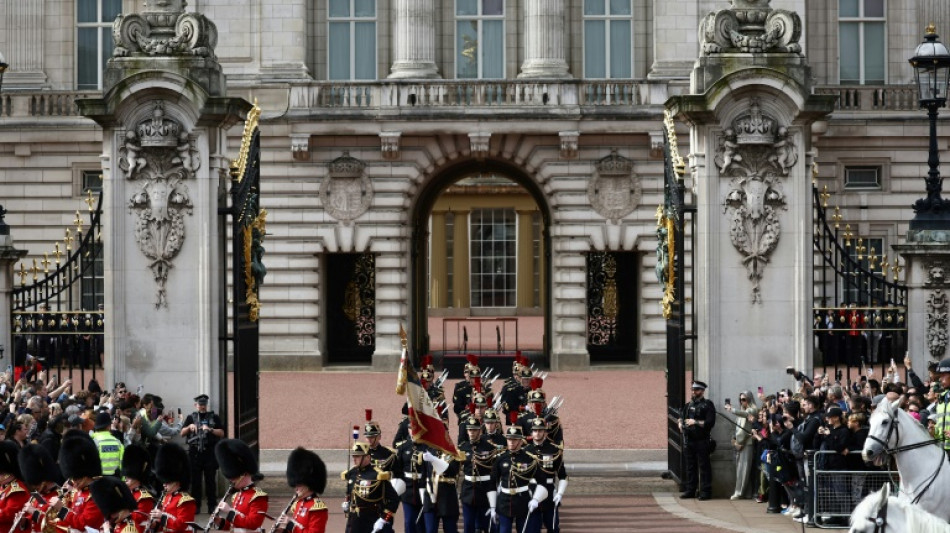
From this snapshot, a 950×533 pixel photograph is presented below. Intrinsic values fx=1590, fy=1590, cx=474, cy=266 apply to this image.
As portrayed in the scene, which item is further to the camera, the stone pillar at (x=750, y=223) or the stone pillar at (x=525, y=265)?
the stone pillar at (x=525, y=265)

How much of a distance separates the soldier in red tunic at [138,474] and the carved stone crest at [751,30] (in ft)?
26.8

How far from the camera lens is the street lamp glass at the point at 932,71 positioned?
19.0 meters

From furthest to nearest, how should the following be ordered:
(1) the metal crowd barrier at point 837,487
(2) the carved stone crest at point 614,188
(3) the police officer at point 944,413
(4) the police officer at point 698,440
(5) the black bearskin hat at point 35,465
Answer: (2) the carved stone crest at point 614,188
(4) the police officer at point 698,440
(1) the metal crowd barrier at point 837,487
(3) the police officer at point 944,413
(5) the black bearskin hat at point 35,465

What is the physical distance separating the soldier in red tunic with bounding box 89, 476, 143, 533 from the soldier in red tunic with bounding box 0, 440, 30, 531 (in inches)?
61.2

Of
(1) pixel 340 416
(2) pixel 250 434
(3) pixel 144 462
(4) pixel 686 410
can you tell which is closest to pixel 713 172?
(4) pixel 686 410

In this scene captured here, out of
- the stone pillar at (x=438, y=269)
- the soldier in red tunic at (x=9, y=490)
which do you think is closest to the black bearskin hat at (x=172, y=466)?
the soldier in red tunic at (x=9, y=490)

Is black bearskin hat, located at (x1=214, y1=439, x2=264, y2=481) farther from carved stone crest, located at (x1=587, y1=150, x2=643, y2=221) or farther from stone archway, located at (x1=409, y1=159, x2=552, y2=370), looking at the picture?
carved stone crest, located at (x1=587, y1=150, x2=643, y2=221)

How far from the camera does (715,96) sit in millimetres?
16797

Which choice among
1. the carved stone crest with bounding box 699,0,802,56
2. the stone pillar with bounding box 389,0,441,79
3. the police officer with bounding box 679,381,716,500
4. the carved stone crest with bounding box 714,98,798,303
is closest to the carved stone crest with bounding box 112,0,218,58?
the carved stone crest with bounding box 699,0,802,56

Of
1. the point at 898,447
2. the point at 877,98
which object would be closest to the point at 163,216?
the point at 898,447

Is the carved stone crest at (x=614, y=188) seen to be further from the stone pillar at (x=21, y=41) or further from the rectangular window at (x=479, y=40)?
the stone pillar at (x=21, y=41)

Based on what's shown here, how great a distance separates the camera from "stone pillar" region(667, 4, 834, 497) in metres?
17.0

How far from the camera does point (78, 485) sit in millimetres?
11727

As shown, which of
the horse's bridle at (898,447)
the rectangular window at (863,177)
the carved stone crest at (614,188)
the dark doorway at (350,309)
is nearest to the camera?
the horse's bridle at (898,447)
